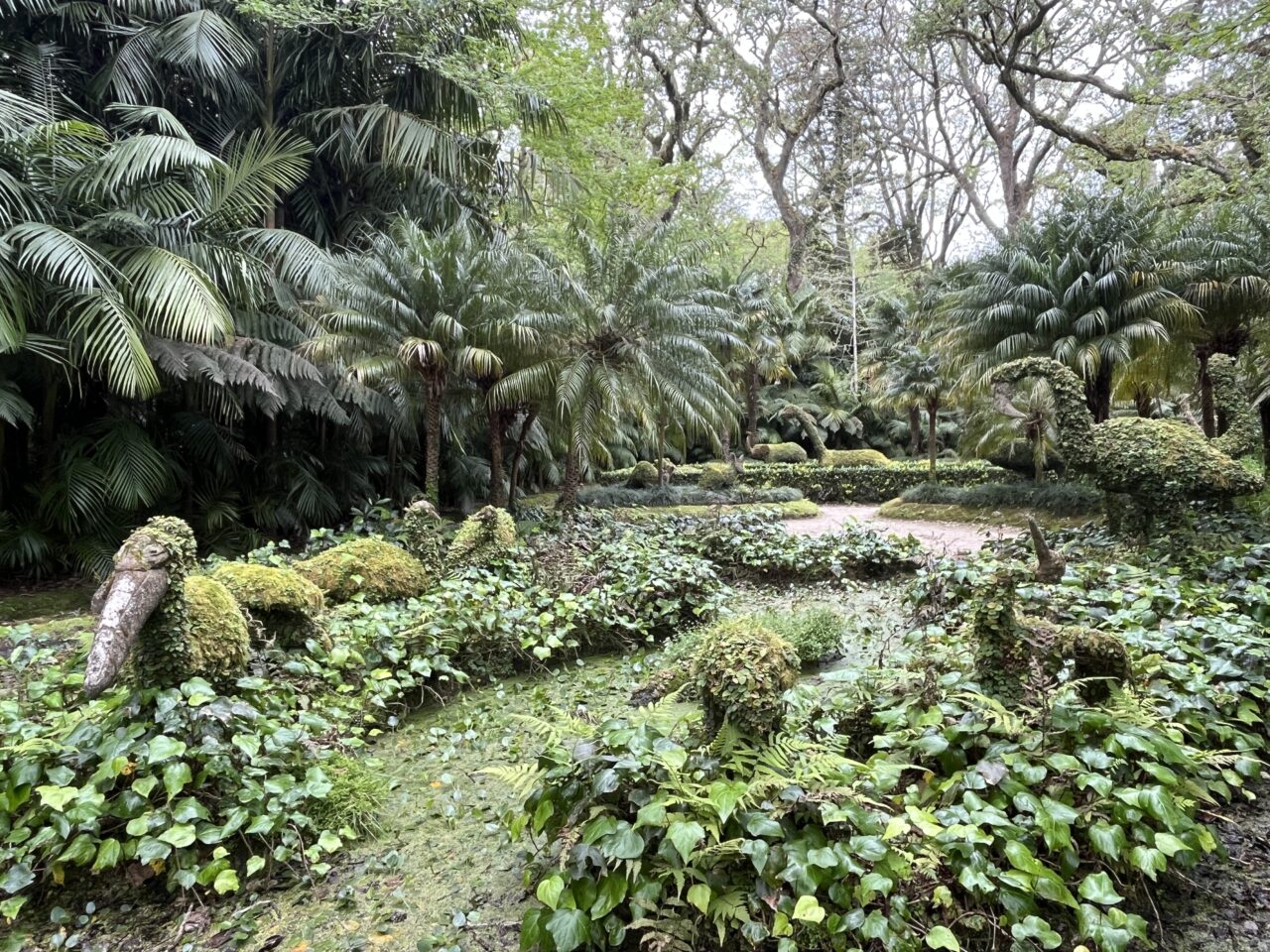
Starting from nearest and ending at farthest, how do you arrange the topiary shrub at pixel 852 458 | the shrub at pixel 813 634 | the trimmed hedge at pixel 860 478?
the shrub at pixel 813 634 < the trimmed hedge at pixel 860 478 < the topiary shrub at pixel 852 458

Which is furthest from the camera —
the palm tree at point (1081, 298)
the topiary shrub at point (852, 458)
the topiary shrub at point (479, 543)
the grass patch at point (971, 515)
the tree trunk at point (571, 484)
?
the topiary shrub at point (852, 458)

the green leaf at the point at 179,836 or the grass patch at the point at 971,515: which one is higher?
the green leaf at the point at 179,836

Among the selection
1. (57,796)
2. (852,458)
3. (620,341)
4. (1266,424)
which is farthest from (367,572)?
(852,458)

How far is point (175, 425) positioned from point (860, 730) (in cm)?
995

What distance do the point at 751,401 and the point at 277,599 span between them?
62.7 ft

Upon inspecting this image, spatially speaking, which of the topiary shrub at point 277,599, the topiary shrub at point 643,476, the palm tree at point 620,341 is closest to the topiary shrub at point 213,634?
the topiary shrub at point 277,599

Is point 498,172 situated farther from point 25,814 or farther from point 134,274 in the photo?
point 25,814

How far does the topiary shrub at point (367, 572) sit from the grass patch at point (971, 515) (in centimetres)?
970

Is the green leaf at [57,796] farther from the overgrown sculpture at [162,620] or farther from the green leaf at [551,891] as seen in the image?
the green leaf at [551,891]

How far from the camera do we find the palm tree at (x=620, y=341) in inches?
402

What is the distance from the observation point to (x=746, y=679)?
2.41m

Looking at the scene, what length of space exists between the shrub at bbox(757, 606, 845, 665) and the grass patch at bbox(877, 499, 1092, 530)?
7.11 metres

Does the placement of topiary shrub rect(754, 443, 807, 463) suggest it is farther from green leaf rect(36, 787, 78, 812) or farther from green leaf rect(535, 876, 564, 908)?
green leaf rect(36, 787, 78, 812)

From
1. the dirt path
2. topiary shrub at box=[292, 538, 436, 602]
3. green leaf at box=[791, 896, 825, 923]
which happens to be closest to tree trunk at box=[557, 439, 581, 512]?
the dirt path
